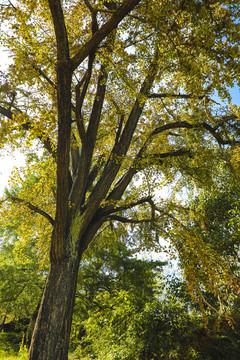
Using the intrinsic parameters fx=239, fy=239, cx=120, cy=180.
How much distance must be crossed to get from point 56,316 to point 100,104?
4.42 m

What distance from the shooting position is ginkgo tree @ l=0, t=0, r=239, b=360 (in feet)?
12.1

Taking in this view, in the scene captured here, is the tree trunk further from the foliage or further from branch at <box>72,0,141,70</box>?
branch at <box>72,0,141,70</box>

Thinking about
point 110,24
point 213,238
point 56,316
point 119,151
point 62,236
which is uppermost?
point 110,24

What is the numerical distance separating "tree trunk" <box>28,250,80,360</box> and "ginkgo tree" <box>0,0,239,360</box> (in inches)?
0.6

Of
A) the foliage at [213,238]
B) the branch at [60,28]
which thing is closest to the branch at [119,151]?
the foliage at [213,238]

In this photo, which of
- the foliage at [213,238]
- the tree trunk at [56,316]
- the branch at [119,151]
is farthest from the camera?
the branch at [119,151]

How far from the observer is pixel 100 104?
5680 mm

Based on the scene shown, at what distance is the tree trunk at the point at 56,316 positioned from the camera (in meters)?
3.56

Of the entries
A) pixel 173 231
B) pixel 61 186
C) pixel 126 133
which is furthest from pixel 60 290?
pixel 126 133

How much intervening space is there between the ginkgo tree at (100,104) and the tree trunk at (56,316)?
0.05 feet

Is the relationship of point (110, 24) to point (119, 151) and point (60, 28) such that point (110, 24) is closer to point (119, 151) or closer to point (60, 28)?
point (60, 28)

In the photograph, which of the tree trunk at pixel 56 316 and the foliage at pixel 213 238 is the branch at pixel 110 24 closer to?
the tree trunk at pixel 56 316

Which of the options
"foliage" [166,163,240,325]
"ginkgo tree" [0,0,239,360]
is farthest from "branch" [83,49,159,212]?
"foliage" [166,163,240,325]

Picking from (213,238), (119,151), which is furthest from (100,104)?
(213,238)
